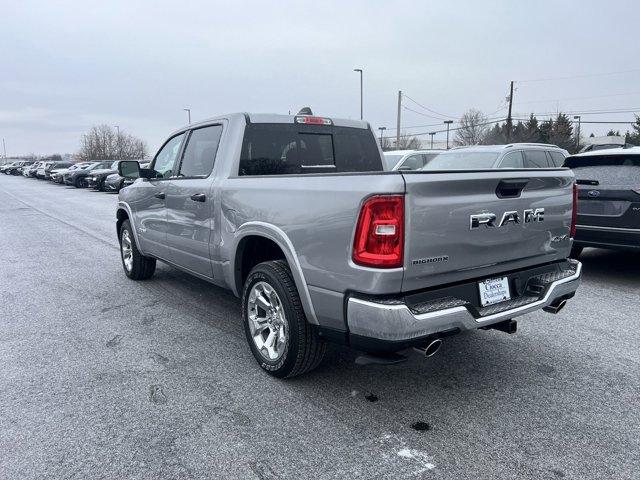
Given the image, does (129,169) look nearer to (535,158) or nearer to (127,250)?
(127,250)

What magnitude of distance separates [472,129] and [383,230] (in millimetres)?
72699

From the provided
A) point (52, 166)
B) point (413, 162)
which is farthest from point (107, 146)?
point (413, 162)

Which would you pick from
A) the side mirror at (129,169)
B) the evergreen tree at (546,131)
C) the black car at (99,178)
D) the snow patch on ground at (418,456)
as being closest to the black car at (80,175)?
the black car at (99,178)

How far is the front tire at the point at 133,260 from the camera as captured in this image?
6426 mm

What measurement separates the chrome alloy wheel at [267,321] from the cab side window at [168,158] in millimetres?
2177

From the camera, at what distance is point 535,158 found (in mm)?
9883

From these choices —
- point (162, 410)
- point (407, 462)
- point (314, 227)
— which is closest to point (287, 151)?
point (314, 227)

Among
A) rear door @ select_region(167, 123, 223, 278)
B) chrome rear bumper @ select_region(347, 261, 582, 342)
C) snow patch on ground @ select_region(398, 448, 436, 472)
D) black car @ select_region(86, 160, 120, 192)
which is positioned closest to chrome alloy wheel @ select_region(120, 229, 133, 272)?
rear door @ select_region(167, 123, 223, 278)

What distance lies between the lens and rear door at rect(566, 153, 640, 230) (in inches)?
233

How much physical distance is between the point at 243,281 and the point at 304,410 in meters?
1.32

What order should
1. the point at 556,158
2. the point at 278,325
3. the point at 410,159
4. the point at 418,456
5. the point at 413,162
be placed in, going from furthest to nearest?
the point at 413,162 → the point at 410,159 → the point at 556,158 → the point at 278,325 → the point at 418,456

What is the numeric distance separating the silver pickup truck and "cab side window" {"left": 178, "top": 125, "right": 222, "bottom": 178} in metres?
0.02

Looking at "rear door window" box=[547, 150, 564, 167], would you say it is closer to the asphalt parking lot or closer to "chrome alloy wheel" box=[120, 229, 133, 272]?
the asphalt parking lot

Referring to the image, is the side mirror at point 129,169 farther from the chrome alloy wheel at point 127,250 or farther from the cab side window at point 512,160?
the cab side window at point 512,160
